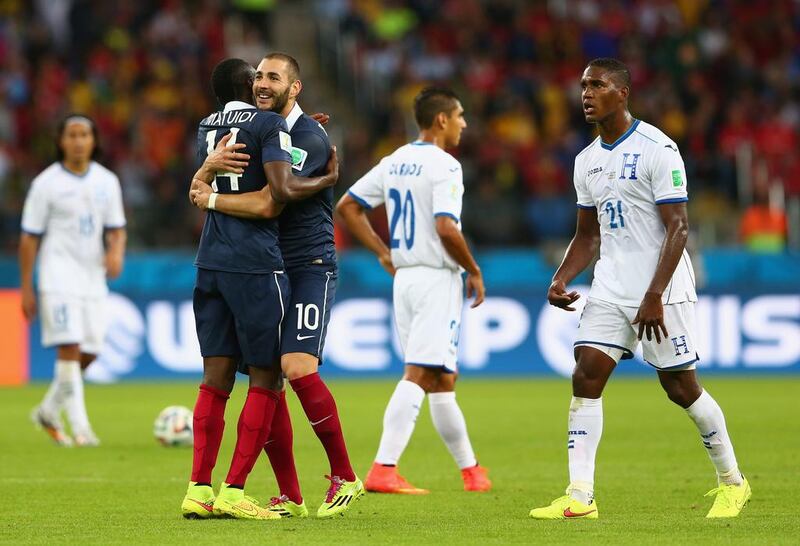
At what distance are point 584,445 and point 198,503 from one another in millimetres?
1902

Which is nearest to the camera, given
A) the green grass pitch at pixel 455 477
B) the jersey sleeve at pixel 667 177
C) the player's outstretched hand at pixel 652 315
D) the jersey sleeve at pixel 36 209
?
the green grass pitch at pixel 455 477

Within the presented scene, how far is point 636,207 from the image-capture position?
722 cm

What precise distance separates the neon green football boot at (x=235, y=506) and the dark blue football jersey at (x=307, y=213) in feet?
3.86

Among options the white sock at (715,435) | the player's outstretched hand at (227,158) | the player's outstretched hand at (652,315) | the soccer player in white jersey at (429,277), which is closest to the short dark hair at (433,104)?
the soccer player in white jersey at (429,277)

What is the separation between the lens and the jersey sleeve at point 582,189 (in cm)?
745

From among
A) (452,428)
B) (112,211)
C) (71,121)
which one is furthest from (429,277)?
(71,121)

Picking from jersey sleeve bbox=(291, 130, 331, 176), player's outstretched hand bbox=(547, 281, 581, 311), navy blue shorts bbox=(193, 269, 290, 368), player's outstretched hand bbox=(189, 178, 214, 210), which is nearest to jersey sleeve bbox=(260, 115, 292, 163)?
jersey sleeve bbox=(291, 130, 331, 176)

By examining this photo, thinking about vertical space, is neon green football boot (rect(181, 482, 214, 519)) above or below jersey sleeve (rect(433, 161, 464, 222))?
below

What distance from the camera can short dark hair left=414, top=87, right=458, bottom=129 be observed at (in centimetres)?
910

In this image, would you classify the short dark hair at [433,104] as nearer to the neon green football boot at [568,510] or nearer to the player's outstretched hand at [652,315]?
the player's outstretched hand at [652,315]

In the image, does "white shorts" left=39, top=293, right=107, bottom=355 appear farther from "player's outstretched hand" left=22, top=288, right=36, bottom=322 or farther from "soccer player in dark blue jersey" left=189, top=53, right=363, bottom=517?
"soccer player in dark blue jersey" left=189, top=53, right=363, bottom=517

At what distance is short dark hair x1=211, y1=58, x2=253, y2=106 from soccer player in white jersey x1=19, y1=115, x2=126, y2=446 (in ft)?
13.9

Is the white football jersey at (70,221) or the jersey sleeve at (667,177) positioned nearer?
the jersey sleeve at (667,177)

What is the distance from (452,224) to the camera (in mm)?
8781
